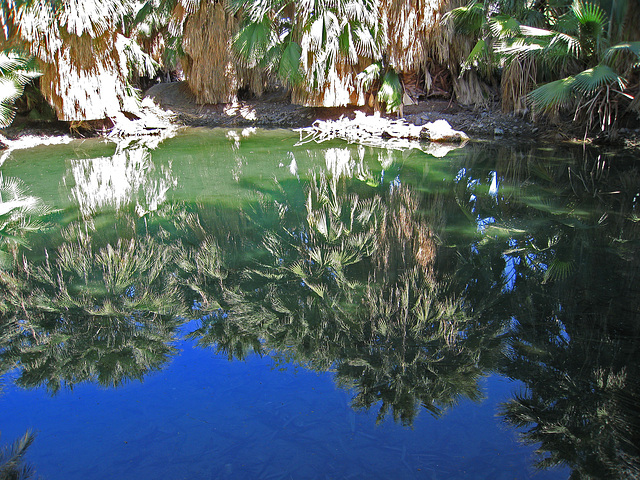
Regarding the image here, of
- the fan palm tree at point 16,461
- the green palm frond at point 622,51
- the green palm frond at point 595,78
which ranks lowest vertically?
the fan palm tree at point 16,461

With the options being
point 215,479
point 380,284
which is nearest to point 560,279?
point 380,284

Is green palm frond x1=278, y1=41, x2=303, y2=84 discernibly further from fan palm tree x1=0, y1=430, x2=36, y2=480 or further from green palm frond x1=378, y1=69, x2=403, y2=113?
fan palm tree x1=0, y1=430, x2=36, y2=480

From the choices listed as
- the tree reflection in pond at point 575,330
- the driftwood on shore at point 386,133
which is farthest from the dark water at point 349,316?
the driftwood on shore at point 386,133

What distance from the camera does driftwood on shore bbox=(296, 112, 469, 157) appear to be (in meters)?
11.2

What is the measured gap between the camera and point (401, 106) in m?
12.8

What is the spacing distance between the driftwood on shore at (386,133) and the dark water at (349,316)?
12.7 ft

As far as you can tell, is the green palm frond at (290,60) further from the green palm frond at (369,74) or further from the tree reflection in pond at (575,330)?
the tree reflection in pond at (575,330)

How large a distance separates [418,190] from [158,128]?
9.44m

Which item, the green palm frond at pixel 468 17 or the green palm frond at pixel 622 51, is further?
the green palm frond at pixel 468 17

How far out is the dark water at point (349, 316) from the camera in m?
2.40

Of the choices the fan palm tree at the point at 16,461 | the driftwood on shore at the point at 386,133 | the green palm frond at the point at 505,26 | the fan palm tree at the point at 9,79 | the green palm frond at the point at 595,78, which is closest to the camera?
the fan palm tree at the point at 16,461

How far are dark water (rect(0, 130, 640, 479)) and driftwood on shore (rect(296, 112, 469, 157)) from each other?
3861mm

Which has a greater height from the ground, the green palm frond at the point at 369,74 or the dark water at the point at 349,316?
the green palm frond at the point at 369,74

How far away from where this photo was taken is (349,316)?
3.62 meters
